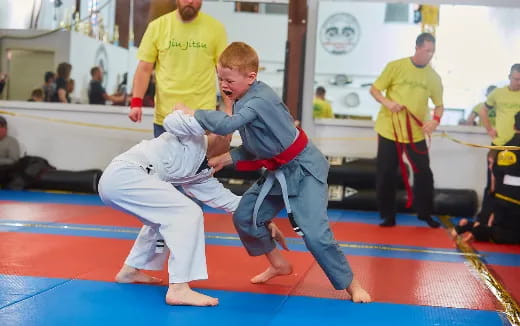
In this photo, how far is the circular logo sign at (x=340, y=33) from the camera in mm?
9188

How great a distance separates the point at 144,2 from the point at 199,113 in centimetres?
647

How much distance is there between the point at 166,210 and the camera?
357cm

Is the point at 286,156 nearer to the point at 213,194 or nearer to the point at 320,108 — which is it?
the point at 213,194

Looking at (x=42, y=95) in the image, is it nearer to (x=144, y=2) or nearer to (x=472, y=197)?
(x=144, y=2)

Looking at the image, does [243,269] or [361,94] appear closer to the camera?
[243,269]

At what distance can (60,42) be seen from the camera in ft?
32.2

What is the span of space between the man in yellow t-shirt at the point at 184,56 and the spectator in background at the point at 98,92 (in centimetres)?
446

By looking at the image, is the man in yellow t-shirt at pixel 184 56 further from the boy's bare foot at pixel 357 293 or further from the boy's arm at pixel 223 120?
the boy's bare foot at pixel 357 293

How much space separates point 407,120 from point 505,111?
1394mm

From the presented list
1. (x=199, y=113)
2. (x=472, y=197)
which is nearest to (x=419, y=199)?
(x=472, y=197)

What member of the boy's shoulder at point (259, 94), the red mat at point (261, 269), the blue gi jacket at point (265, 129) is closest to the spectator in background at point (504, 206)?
the red mat at point (261, 269)

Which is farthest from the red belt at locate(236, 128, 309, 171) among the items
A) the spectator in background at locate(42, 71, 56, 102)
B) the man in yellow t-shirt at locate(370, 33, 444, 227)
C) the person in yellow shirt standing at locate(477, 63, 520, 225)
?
the spectator in background at locate(42, 71, 56, 102)

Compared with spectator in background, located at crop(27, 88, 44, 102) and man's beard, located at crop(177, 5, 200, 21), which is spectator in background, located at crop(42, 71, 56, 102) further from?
man's beard, located at crop(177, 5, 200, 21)

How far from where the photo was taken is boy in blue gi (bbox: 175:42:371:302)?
3557 millimetres
